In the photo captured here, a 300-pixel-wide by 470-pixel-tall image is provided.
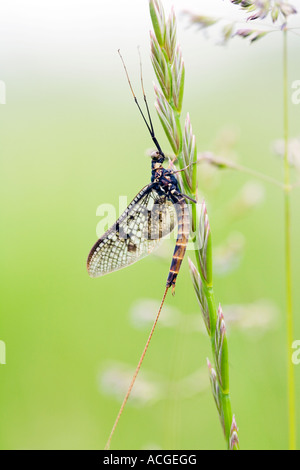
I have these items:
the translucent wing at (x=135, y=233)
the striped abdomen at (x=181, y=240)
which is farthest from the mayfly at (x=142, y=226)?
the striped abdomen at (x=181, y=240)

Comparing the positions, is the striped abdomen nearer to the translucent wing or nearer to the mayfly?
the mayfly

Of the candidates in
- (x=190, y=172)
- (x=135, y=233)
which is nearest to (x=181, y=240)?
(x=190, y=172)

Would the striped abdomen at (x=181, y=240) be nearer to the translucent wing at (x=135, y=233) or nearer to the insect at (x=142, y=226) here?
the insect at (x=142, y=226)

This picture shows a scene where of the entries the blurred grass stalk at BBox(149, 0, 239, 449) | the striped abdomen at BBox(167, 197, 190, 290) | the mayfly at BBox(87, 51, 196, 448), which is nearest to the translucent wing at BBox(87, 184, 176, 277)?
the mayfly at BBox(87, 51, 196, 448)

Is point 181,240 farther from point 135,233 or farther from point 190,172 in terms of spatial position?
point 135,233
